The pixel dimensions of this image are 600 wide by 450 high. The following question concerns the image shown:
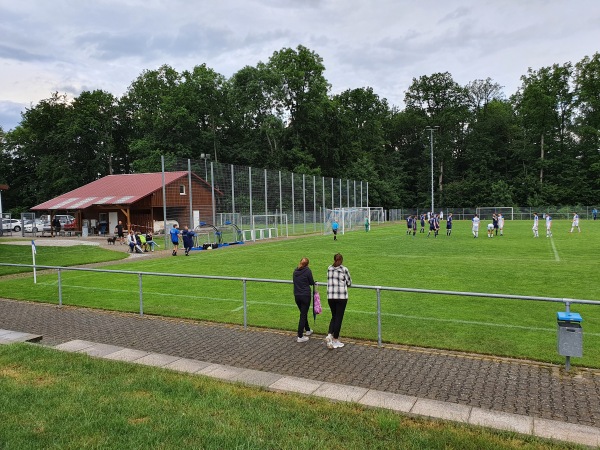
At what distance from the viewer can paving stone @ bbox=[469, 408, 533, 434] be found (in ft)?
16.6

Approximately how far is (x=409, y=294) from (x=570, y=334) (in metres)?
6.36

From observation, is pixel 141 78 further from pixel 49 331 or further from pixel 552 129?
pixel 49 331

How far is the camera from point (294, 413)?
17.7 feet

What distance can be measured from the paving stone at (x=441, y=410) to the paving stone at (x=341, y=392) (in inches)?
29.1

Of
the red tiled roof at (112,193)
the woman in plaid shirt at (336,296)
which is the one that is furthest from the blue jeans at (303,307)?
the red tiled roof at (112,193)

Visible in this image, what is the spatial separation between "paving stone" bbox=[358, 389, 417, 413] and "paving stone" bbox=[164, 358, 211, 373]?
2704mm

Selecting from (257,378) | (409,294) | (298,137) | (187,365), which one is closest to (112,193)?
(298,137)

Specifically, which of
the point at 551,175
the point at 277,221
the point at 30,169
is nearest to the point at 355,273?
the point at 277,221

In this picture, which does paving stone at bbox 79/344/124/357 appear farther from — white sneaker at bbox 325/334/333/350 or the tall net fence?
the tall net fence

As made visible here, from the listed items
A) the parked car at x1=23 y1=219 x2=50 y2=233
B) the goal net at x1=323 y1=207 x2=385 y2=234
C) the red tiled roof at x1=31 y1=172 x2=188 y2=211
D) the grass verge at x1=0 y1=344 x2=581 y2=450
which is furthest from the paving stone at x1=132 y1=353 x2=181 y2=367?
the parked car at x1=23 y1=219 x2=50 y2=233

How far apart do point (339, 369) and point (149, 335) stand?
4.15 m

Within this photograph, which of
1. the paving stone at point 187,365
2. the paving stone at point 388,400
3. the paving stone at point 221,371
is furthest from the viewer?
the paving stone at point 187,365

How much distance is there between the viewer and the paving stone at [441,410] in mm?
5391

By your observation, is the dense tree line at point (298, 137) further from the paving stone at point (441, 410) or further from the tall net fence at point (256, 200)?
the paving stone at point (441, 410)
